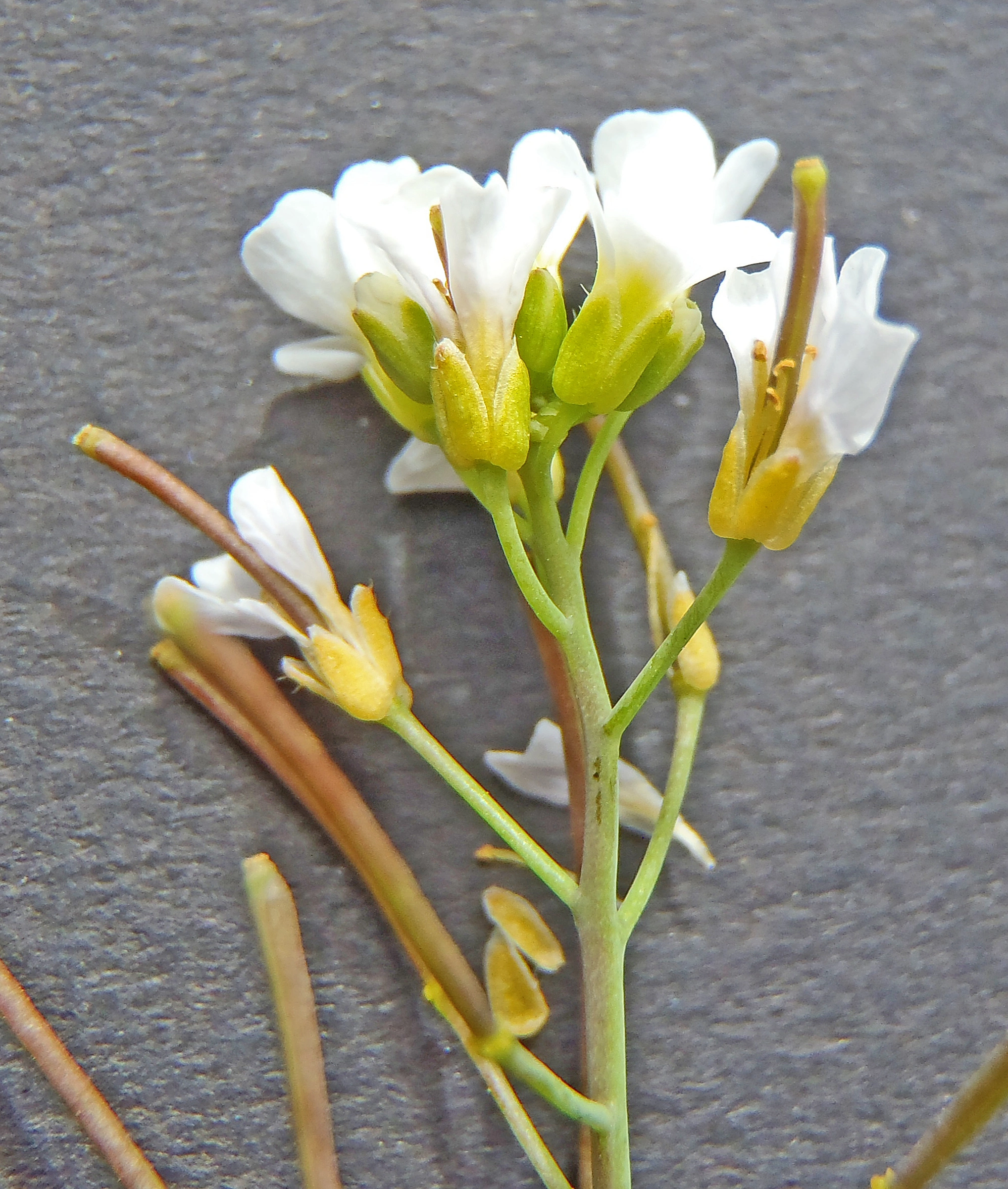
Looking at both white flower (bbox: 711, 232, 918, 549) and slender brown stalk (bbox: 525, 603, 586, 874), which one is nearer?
white flower (bbox: 711, 232, 918, 549)

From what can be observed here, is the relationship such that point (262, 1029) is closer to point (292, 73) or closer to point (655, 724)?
point (655, 724)

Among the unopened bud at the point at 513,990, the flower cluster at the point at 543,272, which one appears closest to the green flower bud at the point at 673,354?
the flower cluster at the point at 543,272

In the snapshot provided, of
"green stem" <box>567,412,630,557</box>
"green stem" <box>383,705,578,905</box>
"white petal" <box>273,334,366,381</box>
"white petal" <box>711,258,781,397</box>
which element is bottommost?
"green stem" <box>383,705,578,905</box>

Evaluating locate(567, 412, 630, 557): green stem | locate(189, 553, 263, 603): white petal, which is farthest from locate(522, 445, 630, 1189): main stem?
locate(189, 553, 263, 603): white petal

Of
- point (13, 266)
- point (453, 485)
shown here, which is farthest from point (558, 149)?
point (13, 266)

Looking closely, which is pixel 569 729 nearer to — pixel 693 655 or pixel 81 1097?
pixel 693 655

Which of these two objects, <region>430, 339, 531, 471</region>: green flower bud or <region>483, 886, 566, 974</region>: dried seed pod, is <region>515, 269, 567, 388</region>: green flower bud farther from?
<region>483, 886, 566, 974</region>: dried seed pod

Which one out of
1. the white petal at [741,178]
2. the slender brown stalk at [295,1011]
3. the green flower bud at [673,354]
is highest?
the white petal at [741,178]

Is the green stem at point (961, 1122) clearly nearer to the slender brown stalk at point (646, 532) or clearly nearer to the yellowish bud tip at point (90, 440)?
the slender brown stalk at point (646, 532)
